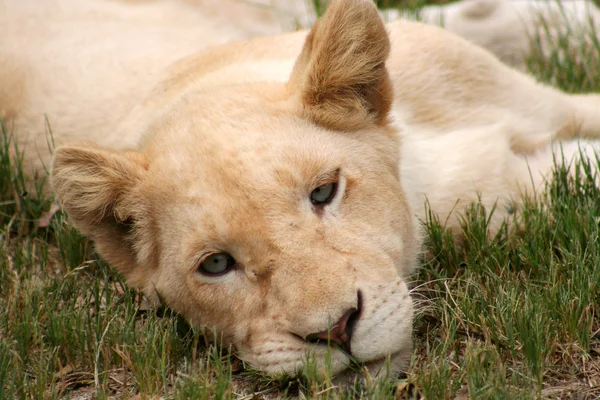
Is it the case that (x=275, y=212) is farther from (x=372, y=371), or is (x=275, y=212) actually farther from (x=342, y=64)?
(x=342, y=64)

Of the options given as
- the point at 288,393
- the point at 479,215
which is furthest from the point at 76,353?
the point at 479,215

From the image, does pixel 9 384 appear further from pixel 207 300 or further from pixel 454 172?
pixel 454 172

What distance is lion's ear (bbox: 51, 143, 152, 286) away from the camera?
380 cm

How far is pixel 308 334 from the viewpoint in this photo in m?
3.18

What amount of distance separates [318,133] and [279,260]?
0.71 metres

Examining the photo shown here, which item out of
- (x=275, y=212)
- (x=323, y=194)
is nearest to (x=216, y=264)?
(x=275, y=212)

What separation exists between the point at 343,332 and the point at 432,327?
2.79ft

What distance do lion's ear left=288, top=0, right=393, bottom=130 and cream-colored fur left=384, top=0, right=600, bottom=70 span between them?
3.04m

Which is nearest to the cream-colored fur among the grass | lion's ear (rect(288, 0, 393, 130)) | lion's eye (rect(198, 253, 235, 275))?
the grass

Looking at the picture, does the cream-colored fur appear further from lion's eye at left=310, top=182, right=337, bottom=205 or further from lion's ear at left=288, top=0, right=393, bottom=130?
lion's eye at left=310, top=182, right=337, bottom=205

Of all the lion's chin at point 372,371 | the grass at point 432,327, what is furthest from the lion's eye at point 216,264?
the lion's chin at point 372,371

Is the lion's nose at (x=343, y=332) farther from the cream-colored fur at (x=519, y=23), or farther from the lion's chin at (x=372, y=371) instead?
the cream-colored fur at (x=519, y=23)

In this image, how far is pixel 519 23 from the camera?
6.93 metres

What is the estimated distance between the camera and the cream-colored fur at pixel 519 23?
673cm
